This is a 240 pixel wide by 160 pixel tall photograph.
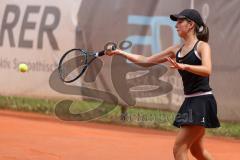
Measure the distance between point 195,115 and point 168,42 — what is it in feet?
16.2

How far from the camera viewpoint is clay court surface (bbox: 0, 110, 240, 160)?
667 cm

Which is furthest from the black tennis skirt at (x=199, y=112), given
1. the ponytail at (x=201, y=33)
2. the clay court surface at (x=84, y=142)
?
the clay court surface at (x=84, y=142)

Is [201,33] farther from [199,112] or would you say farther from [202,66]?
[199,112]

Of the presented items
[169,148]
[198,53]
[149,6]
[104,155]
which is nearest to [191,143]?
[198,53]

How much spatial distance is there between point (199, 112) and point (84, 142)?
3.30m

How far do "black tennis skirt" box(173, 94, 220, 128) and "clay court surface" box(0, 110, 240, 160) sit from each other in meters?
2.11

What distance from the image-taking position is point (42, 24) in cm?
1064

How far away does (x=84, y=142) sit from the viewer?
7.59m

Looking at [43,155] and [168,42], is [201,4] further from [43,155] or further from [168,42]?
[43,155]

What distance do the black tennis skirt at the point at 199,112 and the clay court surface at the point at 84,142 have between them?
211 centimetres

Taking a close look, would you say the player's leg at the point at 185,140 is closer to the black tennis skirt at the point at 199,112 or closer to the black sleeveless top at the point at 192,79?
the black tennis skirt at the point at 199,112

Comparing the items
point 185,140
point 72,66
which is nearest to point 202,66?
point 185,140

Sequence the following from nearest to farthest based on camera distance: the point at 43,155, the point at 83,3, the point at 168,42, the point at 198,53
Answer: the point at 198,53, the point at 43,155, the point at 168,42, the point at 83,3

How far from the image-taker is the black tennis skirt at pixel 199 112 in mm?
4496
